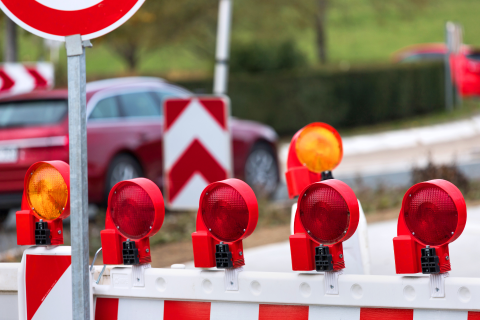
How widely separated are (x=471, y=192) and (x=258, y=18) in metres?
16.0

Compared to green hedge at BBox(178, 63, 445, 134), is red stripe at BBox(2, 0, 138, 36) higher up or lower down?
lower down

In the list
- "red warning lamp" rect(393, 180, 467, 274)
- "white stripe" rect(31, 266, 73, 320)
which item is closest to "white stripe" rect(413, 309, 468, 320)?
"red warning lamp" rect(393, 180, 467, 274)

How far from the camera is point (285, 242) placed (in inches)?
253

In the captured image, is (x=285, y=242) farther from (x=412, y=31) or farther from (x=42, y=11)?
(x=412, y=31)

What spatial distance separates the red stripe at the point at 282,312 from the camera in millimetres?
2385

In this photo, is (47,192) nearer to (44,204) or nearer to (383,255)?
(44,204)

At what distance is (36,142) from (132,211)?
5353 millimetres

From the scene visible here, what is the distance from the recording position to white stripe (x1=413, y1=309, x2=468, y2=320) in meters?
2.19

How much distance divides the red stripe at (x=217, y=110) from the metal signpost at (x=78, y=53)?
10.2ft

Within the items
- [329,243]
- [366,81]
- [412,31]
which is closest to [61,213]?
→ [329,243]

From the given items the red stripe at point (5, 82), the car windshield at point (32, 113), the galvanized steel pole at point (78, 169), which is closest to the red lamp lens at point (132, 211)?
the galvanized steel pole at point (78, 169)

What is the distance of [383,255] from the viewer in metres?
5.45

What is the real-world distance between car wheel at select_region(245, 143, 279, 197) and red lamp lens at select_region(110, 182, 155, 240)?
678cm

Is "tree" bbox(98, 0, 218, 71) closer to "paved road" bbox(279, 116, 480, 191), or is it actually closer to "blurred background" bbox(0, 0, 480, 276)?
"blurred background" bbox(0, 0, 480, 276)
